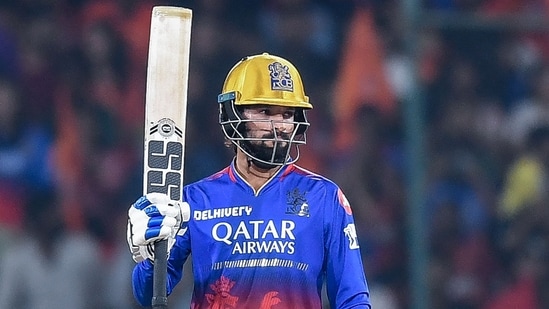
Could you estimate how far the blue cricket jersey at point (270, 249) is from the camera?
13.0ft

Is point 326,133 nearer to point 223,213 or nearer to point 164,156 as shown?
point 164,156

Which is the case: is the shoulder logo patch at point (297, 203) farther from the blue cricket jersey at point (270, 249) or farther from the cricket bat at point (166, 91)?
the cricket bat at point (166, 91)

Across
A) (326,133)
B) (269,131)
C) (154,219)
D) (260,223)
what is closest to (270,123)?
(269,131)

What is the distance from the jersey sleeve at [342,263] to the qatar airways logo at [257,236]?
0.12m

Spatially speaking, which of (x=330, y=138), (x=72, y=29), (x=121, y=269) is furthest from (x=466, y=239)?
(x=72, y=29)

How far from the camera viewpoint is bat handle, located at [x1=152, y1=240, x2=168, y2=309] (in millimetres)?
3936

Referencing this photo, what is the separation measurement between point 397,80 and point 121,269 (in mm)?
1875

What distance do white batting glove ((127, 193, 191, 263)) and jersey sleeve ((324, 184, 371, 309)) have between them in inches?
17.3

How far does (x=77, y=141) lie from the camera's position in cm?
692

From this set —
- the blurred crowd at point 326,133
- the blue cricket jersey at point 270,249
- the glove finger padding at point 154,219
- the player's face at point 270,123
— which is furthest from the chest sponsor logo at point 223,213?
the blurred crowd at point 326,133

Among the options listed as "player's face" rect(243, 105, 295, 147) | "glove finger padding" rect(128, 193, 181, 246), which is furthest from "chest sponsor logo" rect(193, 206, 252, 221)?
"player's face" rect(243, 105, 295, 147)

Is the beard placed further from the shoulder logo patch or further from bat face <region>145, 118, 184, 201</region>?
bat face <region>145, 118, 184, 201</region>

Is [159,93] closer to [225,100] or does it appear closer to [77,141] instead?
[225,100]

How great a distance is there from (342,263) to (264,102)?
1.79 ft
